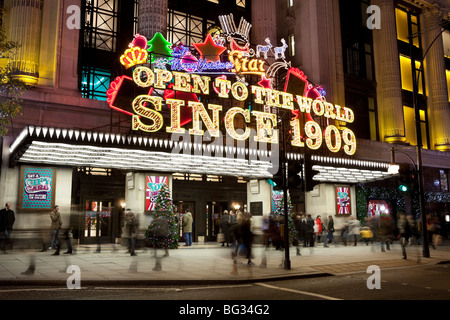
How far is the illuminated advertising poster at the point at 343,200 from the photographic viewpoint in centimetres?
2650

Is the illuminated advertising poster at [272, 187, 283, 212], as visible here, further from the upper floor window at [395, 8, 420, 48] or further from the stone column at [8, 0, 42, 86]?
the upper floor window at [395, 8, 420, 48]

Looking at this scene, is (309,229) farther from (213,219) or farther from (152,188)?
(152,188)

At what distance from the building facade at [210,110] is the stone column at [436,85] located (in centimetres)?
12

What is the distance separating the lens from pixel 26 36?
2066 centimetres

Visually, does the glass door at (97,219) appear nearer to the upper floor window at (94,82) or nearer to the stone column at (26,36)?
the upper floor window at (94,82)

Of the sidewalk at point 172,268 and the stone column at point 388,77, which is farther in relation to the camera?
the stone column at point 388,77

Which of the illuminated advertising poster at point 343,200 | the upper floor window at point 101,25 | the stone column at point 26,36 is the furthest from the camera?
the illuminated advertising poster at point 343,200

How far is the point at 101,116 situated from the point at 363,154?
19425 mm

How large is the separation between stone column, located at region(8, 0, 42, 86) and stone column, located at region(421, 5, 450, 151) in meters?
32.0

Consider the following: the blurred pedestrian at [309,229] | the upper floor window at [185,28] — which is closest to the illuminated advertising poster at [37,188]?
the blurred pedestrian at [309,229]

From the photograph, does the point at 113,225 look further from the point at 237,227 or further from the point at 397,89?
the point at 397,89

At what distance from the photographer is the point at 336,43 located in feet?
103

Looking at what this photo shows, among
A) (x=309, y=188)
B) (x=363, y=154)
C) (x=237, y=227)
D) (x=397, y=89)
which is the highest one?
(x=397, y=89)
